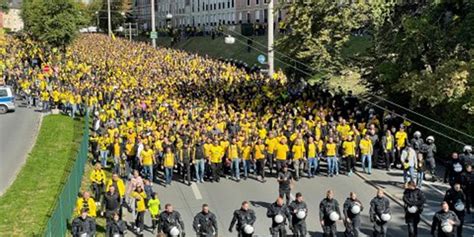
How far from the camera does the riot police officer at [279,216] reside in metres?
14.6

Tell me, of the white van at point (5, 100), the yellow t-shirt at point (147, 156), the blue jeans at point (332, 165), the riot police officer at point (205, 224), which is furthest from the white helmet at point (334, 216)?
the white van at point (5, 100)

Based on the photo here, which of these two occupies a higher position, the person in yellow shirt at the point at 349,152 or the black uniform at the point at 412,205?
the person in yellow shirt at the point at 349,152

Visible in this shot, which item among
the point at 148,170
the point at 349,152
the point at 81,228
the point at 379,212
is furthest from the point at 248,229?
the point at 349,152

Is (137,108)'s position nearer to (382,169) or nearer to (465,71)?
(382,169)

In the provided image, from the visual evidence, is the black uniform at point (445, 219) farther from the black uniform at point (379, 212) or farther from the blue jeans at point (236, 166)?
the blue jeans at point (236, 166)

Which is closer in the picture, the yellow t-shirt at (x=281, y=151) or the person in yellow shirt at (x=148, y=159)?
the person in yellow shirt at (x=148, y=159)

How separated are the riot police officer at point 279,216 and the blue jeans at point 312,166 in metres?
6.71

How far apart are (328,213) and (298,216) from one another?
699 mm

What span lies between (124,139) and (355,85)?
17.8 metres

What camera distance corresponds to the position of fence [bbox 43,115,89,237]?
46.6 ft

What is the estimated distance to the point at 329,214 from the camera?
47.8 feet

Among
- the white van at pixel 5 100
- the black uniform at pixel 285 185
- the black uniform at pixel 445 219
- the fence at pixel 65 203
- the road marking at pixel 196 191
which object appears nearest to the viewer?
the black uniform at pixel 445 219

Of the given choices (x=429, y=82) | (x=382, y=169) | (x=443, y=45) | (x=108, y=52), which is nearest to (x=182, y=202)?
(x=382, y=169)

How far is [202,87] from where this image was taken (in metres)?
35.0
